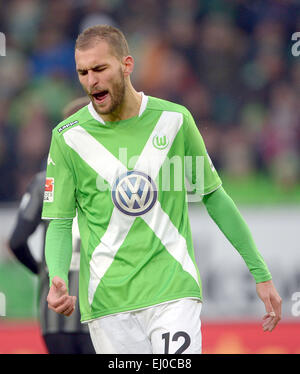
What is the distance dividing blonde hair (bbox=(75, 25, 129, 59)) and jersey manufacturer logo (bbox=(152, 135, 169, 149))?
1.23ft

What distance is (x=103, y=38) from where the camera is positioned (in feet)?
11.6

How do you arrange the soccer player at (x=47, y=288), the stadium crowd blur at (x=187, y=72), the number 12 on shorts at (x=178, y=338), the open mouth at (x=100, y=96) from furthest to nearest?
the stadium crowd blur at (x=187, y=72) → the soccer player at (x=47, y=288) → the open mouth at (x=100, y=96) → the number 12 on shorts at (x=178, y=338)

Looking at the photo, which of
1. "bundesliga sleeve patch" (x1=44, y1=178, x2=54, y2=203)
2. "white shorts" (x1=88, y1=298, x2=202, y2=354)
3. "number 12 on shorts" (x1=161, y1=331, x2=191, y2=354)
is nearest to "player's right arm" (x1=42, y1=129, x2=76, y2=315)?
"bundesliga sleeve patch" (x1=44, y1=178, x2=54, y2=203)

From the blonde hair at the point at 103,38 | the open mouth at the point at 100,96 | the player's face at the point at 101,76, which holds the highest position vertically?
the blonde hair at the point at 103,38

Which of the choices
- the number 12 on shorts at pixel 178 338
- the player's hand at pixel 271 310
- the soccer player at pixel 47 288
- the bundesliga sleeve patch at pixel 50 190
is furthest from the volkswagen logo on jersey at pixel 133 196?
the soccer player at pixel 47 288

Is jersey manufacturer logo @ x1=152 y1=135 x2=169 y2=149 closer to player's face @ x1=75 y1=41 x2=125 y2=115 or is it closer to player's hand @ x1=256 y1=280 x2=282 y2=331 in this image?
player's face @ x1=75 y1=41 x2=125 y2=115

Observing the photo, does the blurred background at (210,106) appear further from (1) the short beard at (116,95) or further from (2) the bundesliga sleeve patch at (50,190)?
(1) the short beard at (116,95)

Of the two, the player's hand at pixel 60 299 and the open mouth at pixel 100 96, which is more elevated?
the open mouth at pixel 100 96

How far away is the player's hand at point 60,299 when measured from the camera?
3322 mm

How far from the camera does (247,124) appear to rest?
359 inches

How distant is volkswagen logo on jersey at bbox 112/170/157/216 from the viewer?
3.58 metres

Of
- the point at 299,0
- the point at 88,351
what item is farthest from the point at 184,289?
the point at 299,0

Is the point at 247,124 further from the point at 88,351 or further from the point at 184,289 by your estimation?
the point at 184,289

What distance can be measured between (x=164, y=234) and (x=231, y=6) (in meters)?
6.90
